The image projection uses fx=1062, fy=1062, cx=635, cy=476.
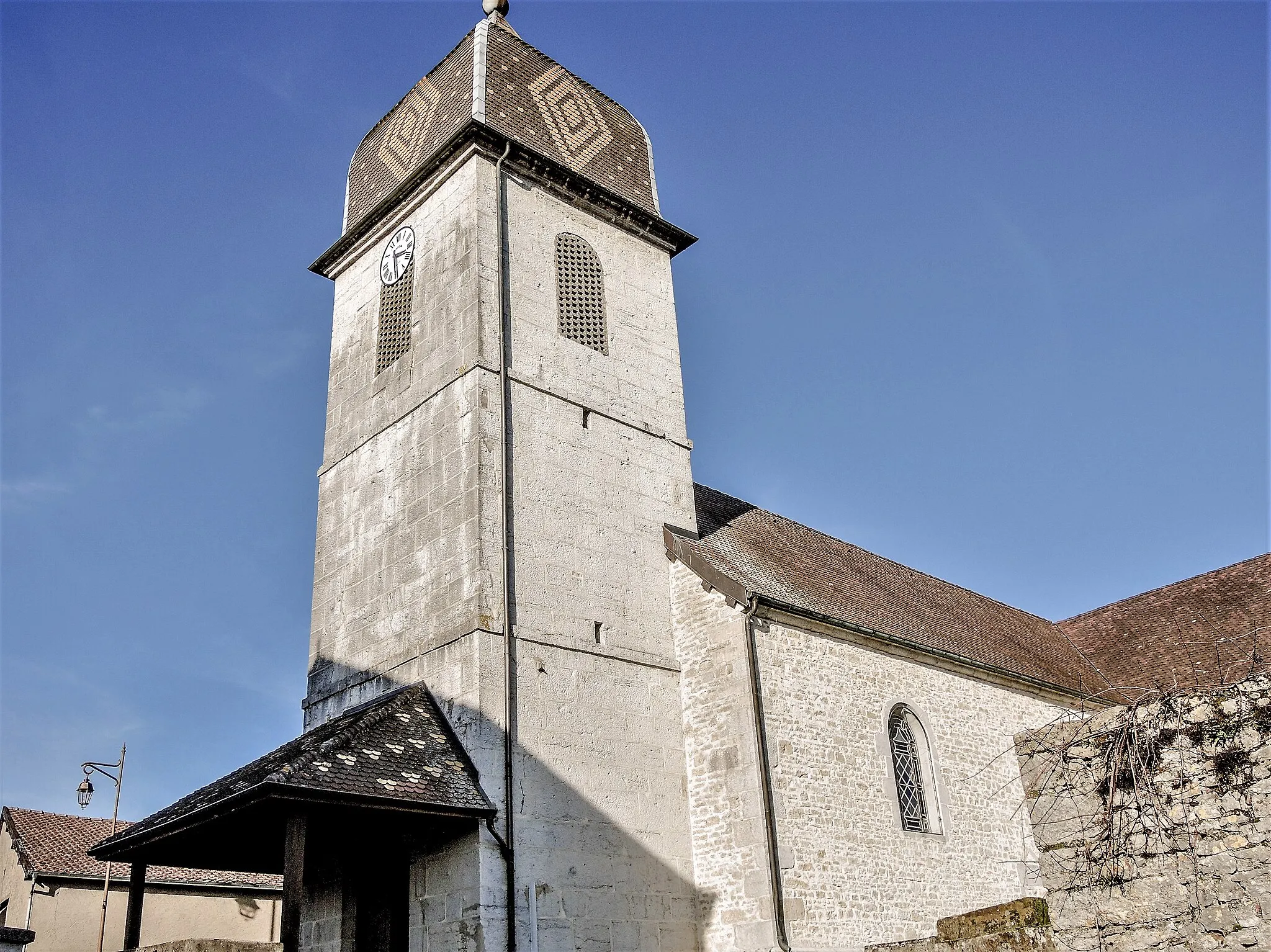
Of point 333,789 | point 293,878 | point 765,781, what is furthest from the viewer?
point 765,781

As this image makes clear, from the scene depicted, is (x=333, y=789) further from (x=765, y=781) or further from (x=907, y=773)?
(x=907, y=773)

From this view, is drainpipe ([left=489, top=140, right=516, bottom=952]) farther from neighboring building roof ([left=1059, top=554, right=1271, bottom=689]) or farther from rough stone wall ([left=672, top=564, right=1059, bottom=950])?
neighboring building roof ([left=1059, top=554, right=1271, bottom=689])

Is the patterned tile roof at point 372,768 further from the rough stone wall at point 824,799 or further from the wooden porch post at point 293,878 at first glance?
the rough stone wall at point 824,799

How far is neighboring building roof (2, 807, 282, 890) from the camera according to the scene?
2025cm

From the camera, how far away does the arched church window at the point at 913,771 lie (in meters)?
13.8

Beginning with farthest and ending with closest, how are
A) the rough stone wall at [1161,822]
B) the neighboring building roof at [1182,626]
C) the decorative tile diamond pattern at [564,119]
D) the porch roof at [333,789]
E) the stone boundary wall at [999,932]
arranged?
1. the neighboring building roof at [1182,626]
2. the decorative tile diamond pattern at [564,119]
3. the porch roof at [333,789]
4. the stone boundary wall at [999,932]
5. the rough stone wall at [1161,822]

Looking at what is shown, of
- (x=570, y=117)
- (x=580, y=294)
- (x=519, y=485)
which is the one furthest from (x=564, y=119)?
(x=519, y=485)

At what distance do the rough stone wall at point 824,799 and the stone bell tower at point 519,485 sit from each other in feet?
1.50

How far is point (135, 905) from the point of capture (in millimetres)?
11422

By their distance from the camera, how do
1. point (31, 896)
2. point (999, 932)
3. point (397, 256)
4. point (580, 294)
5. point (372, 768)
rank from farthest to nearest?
point (31, 896)
point (397, 256)
point (580, 294)
point (372, 768)
point (999, 932)

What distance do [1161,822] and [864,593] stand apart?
38.6ft

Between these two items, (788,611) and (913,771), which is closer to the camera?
(788,611)

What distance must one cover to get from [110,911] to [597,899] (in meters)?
14.2

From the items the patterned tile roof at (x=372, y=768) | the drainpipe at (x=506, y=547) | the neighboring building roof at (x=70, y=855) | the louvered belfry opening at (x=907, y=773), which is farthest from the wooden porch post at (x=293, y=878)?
the neighboring building roof at (x=70, y=855)
